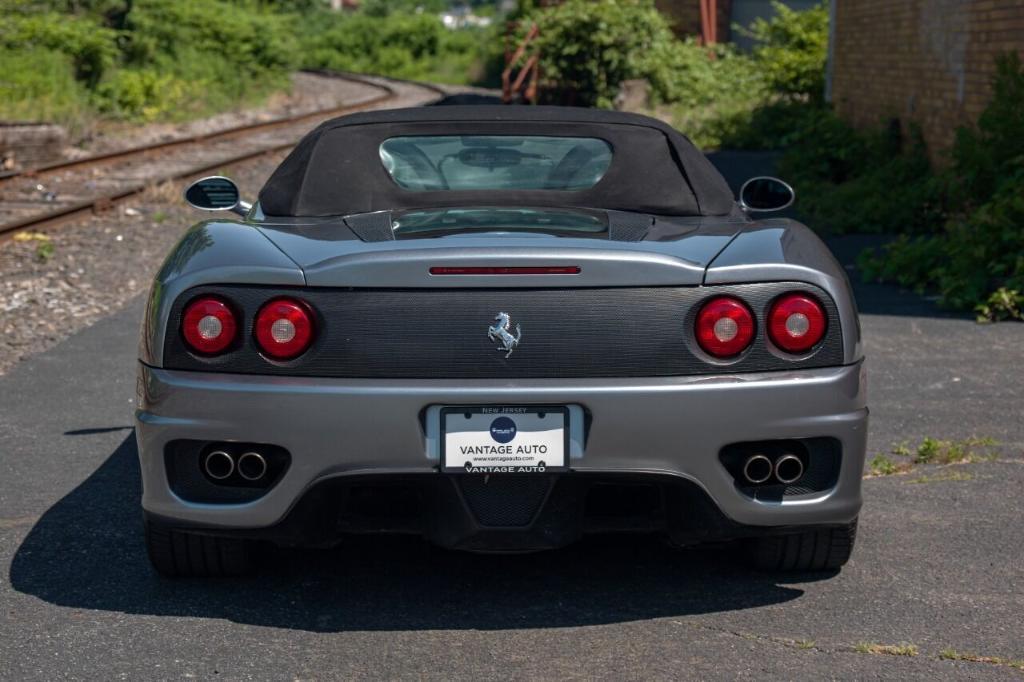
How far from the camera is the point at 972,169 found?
9.52 m

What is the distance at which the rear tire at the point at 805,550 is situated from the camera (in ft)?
13.0

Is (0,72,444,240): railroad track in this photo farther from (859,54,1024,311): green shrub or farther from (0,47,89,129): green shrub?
(859,54,1024,311): green shrub

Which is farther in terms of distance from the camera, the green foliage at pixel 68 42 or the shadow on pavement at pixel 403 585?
the green foliage at pixel 68 42

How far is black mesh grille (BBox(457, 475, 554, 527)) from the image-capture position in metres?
3.59

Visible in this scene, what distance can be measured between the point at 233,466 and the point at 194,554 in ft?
1.42

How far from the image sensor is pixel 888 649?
346 centimetres

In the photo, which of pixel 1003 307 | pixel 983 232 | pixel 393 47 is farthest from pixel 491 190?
pixel 393 47

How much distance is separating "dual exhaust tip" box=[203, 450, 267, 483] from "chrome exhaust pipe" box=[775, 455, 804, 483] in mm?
1272

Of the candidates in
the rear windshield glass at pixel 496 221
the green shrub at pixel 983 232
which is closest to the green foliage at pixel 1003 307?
the green shrub at pixel 983 232

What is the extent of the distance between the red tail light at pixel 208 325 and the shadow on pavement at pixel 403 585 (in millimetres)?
710

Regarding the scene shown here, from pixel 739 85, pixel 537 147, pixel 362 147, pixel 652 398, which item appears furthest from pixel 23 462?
pixel 739 85

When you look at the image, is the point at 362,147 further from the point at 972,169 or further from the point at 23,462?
the point at 972,169

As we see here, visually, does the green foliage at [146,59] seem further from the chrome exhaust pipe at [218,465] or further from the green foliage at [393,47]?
the chrome exhaust pipe at [218,465]

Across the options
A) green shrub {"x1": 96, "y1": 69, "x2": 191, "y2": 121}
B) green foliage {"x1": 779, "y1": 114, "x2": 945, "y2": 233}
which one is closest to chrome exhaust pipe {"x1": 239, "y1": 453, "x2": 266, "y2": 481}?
green foliage {"x1": 779, "y1": 114, "x2": 945, "y2": 233}
